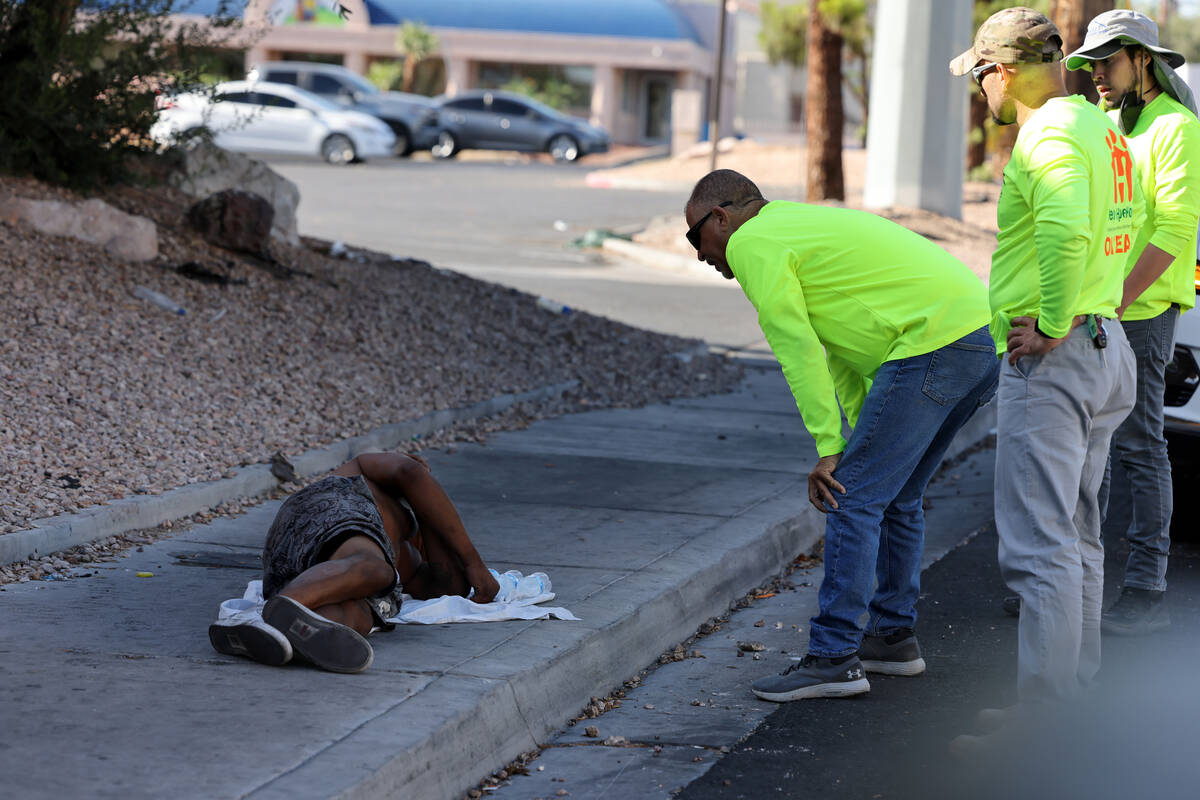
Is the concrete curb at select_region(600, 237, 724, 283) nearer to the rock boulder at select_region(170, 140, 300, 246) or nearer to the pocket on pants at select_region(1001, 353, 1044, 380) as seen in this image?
the rock boulder at select_region(170, 140, 300, 246)

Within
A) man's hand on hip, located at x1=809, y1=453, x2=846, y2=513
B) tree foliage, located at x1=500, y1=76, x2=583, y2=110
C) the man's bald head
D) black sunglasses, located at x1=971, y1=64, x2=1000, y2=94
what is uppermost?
tree foliage, located at x1=500, y1=76, x2=583, y2=110

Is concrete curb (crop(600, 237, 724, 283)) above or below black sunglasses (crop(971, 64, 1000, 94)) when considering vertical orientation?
below

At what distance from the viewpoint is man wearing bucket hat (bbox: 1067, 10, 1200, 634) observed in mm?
5188

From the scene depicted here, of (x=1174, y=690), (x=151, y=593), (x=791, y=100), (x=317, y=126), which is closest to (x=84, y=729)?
(x=151, y=593)

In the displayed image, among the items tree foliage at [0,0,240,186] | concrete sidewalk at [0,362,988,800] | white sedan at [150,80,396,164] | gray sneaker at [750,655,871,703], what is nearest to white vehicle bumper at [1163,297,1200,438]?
concrete sidewalk at [0,362,988,800]

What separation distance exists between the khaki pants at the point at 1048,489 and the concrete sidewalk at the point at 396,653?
1376 millimetres

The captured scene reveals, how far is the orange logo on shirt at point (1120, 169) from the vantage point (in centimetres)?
433

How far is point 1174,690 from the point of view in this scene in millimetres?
5008

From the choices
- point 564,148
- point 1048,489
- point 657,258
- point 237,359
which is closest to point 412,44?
point 564,148

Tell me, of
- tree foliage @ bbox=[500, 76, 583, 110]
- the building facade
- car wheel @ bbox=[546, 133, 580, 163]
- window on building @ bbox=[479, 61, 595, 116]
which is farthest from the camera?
window on building @ bbox=[479, 61, 595, 116]

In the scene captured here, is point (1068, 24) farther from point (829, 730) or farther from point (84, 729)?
point (84, 729)

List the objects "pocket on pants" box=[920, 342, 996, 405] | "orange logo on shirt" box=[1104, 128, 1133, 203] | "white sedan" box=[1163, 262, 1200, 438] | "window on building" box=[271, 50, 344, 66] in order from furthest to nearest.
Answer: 1. "window on building" box=[271, 50, 344, 66]
2. "white sedan" box=[1163, 262, 1200, 438]
3. "pocket on pants" box=[920, 342, 996, 405]
4. "orange logo on shirt" box=[1104, 128, 1133, 203]

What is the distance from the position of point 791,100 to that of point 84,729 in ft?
210

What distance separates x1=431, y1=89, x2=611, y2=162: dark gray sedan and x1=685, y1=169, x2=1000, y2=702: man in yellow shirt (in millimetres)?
36527
